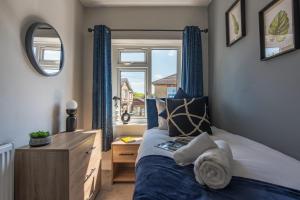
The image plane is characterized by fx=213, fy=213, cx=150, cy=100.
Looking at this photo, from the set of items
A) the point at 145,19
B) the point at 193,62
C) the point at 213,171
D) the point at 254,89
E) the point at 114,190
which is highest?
the point at 145,19

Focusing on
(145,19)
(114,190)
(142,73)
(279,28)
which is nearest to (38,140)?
(114,190)

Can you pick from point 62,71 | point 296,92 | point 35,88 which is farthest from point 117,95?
point 296,92

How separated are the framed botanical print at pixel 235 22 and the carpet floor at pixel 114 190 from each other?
196cm

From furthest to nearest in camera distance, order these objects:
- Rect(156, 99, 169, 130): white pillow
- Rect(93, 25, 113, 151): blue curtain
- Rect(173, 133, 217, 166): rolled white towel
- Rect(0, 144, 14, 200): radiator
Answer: Rect(93, 25, 113, 151): blue curtain → Rect(156, 99, 169, 130): white pillow → Rect(0, 144, 14, 200): radiator → Rect(173, 133, 217, 166): rolled white towel

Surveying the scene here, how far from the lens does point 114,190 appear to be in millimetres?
2457

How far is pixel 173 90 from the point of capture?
3238 mm

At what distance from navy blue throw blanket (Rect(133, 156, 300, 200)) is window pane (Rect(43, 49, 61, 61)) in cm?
142

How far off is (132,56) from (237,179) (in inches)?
103

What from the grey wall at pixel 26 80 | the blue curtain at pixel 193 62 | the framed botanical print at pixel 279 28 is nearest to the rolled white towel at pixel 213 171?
the framed botanical print at pixel 279 28

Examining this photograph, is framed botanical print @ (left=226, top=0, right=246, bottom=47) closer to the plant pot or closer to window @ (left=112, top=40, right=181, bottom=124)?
window @ (left=112, top=40, right=181, bottom=124)

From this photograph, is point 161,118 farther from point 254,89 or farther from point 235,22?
point 235,22

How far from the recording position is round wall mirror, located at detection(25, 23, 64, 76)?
5.52ft

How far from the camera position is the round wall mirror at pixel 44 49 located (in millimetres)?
1683

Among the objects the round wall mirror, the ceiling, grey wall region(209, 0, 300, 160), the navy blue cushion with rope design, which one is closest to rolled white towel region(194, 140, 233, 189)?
grey wall region(209, 0, 300, 160)
